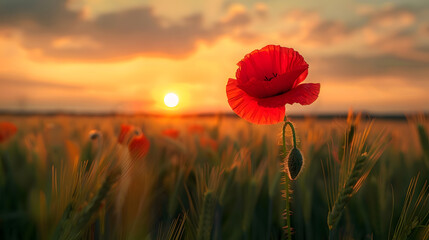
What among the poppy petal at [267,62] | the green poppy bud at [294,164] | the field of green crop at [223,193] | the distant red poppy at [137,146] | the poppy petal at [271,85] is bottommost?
the field of green crop at [223,193]

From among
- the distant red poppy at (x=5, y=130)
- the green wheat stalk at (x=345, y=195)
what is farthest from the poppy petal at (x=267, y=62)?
the distant red poppy at (x=5, y=130)

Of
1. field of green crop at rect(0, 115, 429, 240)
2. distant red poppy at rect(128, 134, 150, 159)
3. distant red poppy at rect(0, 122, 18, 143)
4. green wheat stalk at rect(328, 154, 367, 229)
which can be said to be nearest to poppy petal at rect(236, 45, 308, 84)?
field of green crop at rect(0, 115, 429, 240)

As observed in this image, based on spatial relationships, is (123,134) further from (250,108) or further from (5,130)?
(5,130)

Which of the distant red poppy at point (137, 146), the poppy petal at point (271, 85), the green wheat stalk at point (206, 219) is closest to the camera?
the poppy petal at point (271, 85)

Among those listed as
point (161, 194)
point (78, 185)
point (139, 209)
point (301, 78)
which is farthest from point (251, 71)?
point (161, 194)

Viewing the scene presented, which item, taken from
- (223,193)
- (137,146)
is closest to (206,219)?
(223,193)

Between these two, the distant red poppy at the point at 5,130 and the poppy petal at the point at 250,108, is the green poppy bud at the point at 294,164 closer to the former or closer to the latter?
the poppy petal at the point at 250,108
